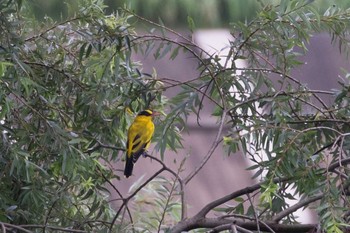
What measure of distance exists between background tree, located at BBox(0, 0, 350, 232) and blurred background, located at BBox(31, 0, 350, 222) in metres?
1.78

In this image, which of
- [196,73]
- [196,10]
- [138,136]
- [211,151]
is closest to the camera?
[211,151]

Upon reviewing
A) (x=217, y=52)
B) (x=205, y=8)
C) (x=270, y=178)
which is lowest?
(x=270, y=178)

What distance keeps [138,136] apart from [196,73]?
175 centimetres

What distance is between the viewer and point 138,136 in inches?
97.0

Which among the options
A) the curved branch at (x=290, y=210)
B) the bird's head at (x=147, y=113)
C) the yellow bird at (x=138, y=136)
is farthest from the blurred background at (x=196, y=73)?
the curved branch at (x=290, y=210)

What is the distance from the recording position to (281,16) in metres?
2.00

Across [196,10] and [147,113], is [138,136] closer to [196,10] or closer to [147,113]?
[147,113]

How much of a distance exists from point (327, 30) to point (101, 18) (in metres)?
0.50

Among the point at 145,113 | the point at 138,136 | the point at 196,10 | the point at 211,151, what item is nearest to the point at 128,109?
the point at 145,113

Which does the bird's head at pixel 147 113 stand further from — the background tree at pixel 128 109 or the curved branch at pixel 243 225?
the curved branch at pixel 243 225

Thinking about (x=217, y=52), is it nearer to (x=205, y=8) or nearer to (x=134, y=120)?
(x=134, y=120)

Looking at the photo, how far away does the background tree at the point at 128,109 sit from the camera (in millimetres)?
1957

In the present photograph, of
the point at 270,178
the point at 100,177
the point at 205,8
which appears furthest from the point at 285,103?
the point at 205,8

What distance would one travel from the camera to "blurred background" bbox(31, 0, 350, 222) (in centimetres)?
446
